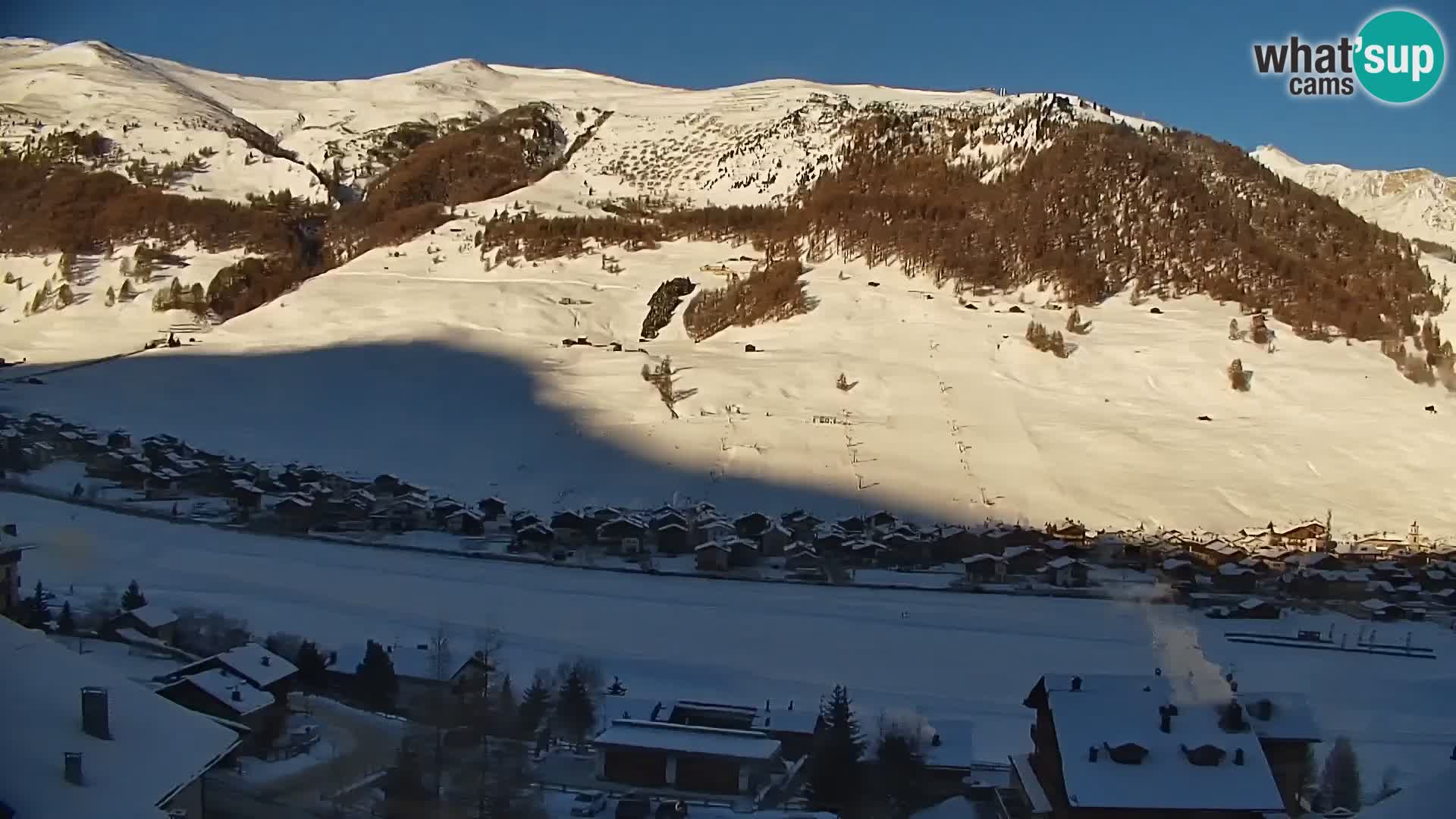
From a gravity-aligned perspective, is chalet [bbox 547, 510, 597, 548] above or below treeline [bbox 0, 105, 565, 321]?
below

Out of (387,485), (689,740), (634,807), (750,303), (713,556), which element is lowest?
(634,807)

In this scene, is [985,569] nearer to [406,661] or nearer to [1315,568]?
[1315,568]

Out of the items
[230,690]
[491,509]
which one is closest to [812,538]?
[491,509]

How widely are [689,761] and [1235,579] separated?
363 cm

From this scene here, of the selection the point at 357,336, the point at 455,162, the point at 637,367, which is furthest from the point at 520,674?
the point at 455,162

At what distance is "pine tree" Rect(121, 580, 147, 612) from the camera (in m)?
4.45

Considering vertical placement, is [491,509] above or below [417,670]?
above

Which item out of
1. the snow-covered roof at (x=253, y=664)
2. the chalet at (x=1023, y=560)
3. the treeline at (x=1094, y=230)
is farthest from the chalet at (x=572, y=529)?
the treeline at (x=1094, y=230)

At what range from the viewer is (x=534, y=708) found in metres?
3.82

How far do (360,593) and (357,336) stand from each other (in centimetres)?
816

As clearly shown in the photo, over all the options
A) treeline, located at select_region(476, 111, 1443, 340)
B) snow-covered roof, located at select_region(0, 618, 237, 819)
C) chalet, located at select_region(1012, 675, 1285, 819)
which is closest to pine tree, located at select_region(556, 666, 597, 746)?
snow-covered roof, located at select_region(0, 618, 237, 819)

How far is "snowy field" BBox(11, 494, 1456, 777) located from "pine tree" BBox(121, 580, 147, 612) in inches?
2.4

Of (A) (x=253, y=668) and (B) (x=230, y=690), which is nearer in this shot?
(B) (x=230, y=690)

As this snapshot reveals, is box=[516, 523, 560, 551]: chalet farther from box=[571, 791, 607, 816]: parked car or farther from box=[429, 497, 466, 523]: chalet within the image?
box=[571, 791, 607, 816]: parked car
